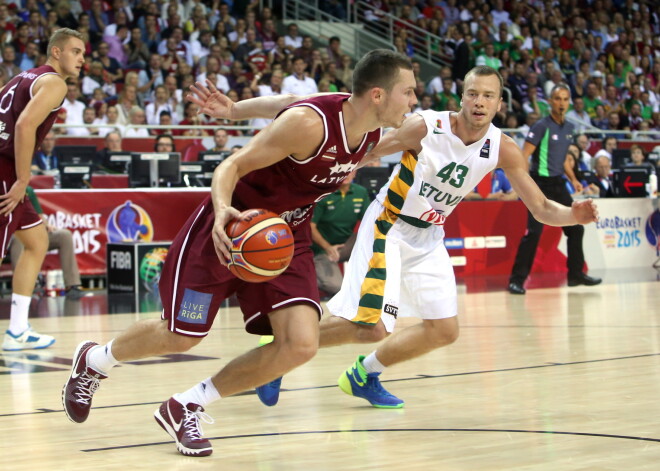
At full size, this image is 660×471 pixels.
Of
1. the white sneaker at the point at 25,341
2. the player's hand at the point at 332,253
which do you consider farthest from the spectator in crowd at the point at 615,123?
the white sneaker at the point at 25,341

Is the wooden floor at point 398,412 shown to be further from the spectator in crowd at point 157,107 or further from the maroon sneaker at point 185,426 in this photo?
the spectator in crowd at point 157,107

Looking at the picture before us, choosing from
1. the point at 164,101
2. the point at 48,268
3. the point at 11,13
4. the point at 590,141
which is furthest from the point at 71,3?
the point at 590,141

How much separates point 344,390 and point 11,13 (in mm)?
12425

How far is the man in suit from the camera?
15477 millimetres

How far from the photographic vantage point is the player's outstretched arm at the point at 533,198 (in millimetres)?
5066

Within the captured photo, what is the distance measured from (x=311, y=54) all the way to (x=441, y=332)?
13867 mm

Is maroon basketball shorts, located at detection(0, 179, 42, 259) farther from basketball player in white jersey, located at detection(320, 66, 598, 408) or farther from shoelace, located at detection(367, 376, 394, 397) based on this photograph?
shoelace, located at detection(367, 376, 394, 397)

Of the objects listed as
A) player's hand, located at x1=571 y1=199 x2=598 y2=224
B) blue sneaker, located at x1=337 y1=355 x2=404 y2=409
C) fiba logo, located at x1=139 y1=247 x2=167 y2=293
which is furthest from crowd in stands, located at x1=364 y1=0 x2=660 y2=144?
player's hand, located at x1=571 y1=199 x2=598 y2=224

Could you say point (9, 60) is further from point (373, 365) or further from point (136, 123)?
point (373, 365)

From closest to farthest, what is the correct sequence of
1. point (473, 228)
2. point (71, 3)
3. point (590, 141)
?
point (473, 228), point (71, 3), point (590, 141)

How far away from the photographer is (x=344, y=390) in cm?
538

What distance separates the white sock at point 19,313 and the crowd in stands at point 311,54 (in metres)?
6.14

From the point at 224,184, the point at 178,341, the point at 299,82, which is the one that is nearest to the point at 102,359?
the point at 178,341

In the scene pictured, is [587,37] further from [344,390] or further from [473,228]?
[344,390]
